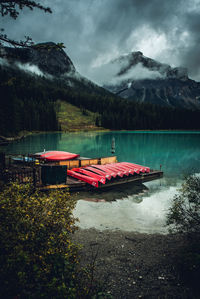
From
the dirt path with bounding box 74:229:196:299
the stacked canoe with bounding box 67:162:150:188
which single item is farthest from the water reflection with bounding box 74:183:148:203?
the dirt path with bounding box 74:229:196:299

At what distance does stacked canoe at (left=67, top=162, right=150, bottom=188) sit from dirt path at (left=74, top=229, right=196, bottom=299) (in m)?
8.72

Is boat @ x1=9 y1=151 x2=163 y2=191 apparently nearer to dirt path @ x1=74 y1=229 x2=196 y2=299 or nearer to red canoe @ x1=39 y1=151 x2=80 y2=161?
red canoe @ x1=39 y1=151 x2=80 y2=161

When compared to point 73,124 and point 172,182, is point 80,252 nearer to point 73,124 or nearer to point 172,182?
point 172,182

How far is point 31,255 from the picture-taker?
A: 517cm

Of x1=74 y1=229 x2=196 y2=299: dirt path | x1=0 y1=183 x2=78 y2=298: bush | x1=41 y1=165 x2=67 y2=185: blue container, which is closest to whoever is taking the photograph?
x1=0 y1=183 x2=78 y2=298: bush

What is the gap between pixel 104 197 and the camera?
64.0ft

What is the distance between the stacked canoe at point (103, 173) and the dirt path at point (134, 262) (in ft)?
28.6

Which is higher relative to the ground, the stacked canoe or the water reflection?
the stacked canoe

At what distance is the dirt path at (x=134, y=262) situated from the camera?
24.7 ft

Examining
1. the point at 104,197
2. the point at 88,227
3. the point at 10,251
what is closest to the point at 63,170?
the point at 104,197

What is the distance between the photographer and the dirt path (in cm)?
752

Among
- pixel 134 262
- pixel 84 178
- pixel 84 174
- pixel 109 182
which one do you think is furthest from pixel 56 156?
pixel 134 262

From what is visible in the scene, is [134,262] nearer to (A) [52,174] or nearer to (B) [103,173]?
(A) [52,174]

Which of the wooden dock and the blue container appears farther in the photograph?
the wooden dock
